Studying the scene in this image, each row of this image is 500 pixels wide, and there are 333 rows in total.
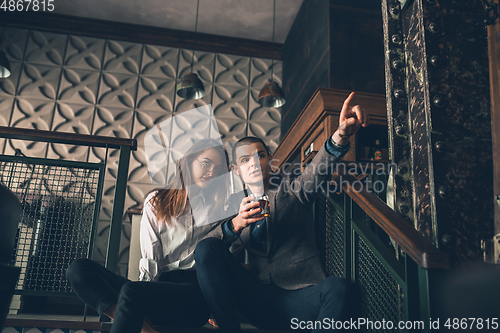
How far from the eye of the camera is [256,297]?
1782 millimetres

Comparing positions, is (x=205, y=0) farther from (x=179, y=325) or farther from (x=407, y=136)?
(x=179, y=325)

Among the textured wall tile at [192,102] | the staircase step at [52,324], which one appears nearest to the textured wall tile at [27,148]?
the textured wall tile at [192,102]

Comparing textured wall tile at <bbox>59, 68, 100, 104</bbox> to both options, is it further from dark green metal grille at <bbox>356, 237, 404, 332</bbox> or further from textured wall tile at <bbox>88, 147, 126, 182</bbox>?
dark green metal grille at <bbox>356, 237, 404, 332</bbox>

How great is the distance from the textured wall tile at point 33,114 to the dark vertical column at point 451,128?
4714mm

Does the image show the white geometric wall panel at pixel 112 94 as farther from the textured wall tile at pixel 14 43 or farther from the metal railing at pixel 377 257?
the metal railing at pixel 377 257

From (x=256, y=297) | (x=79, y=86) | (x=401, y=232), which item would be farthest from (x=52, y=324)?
(x=79, y=86)

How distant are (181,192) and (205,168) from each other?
182 mm

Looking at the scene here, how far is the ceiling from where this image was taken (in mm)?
5285

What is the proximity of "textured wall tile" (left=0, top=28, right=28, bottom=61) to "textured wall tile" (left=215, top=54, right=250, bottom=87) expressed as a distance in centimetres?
255

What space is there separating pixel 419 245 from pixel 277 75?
495 centimetres

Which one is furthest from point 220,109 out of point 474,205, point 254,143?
point 474,205

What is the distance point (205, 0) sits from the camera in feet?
17.1

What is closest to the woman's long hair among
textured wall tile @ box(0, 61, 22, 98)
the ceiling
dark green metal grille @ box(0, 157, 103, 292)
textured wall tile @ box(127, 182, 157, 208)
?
dark green metal grille @ box(0, 157, 103, 292)

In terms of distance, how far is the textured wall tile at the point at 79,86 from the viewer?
5.32m
